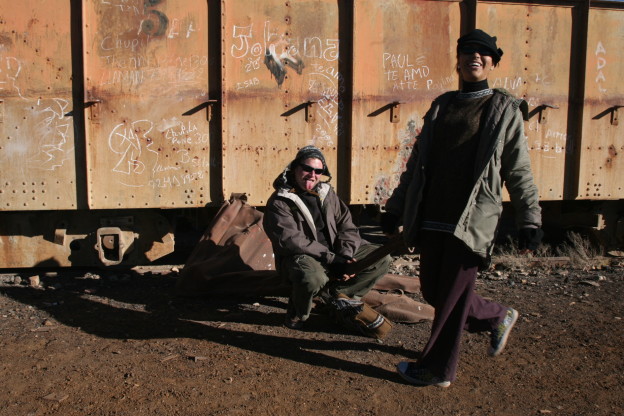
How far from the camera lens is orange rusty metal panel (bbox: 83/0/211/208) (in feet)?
17.4

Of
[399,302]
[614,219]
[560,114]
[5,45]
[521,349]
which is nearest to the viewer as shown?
[521,349]

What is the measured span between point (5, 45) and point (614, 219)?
6597mm

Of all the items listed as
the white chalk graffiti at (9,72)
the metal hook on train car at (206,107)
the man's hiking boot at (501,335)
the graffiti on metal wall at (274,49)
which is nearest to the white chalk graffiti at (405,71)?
the graffiti on metal wall at (274,49)

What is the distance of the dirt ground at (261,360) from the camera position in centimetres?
311

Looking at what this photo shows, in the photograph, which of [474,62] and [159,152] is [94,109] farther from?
[474,62]

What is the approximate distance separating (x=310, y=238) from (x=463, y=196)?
1333 mm

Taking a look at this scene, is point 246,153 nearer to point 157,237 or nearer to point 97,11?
point 157,237

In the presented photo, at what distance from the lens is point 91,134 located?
5.35 m

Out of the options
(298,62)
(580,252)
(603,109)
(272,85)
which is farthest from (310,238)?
(603,109)

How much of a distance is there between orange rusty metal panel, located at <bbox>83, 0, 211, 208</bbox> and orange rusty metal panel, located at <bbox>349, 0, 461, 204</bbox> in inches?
59.4

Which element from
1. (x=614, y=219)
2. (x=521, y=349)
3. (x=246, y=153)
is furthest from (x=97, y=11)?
(x=614, y=219)

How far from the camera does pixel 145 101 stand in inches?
212

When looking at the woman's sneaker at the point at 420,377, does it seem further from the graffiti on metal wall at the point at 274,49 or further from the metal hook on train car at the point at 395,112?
the graffiti on metal wall at the point at 274,49

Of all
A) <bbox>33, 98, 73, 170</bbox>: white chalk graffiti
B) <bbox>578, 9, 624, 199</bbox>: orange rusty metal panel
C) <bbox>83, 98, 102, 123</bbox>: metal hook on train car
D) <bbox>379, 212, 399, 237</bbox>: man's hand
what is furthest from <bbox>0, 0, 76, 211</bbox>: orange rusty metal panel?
<bbox>578, 9, 624, 199</bbox>: orange rusty metal panel
